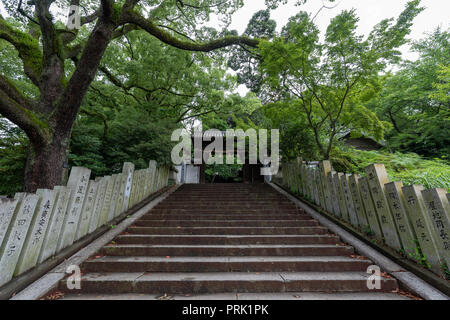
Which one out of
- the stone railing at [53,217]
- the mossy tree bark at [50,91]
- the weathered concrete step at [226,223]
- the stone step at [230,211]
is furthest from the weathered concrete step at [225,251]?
the mossy tree bark at [50,91]

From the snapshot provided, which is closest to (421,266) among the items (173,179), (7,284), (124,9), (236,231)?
(236,231)

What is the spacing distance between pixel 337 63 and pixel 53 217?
287 inches

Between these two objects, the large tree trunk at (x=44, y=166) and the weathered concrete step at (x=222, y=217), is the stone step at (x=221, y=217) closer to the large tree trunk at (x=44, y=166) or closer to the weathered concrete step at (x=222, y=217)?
the weathered concrete step at (x=222, y=217)

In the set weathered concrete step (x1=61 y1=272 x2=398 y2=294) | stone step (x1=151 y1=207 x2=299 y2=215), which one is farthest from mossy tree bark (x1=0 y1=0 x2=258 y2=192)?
weathered concrete step (x1=61 y1=272 x2=398 y2=294)

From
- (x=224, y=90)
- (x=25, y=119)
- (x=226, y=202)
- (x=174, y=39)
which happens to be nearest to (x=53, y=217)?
(x=25, y=119)

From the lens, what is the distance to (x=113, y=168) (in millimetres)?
7016

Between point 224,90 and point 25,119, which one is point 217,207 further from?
point 224,90

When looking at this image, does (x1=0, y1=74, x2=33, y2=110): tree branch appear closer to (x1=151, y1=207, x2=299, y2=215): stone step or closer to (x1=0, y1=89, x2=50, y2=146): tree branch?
(x1=0, y1=89, x2=50, y2=146): tree branch

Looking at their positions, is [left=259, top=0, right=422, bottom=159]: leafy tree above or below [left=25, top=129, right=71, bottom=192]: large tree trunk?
above

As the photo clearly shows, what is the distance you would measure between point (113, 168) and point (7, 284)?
15.6 ft

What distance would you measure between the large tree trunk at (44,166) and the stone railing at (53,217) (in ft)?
3.90

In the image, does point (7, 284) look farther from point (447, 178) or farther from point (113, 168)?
point (447, 178)

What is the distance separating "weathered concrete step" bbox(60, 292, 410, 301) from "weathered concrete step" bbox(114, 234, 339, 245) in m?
1.38

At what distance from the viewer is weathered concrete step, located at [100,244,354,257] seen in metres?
3.75
